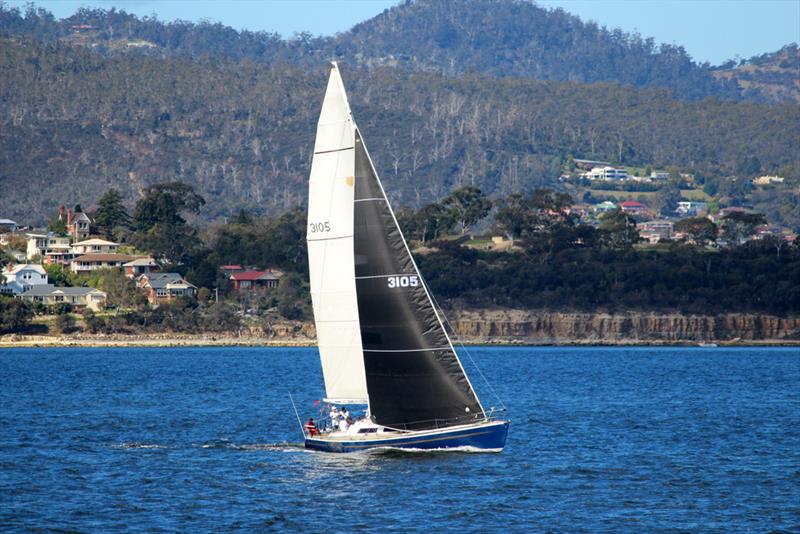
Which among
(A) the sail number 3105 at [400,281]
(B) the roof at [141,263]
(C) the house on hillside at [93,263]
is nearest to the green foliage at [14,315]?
(B) the roof at [141,263]

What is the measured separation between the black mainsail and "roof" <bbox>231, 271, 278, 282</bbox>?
346 feet

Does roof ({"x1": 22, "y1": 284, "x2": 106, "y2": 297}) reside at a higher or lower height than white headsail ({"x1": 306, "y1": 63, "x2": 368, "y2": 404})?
lower

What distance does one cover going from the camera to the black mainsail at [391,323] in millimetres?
A: 34875

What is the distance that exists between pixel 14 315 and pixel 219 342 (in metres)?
20.1

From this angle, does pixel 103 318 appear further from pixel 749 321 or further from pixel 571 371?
pixel 749 321

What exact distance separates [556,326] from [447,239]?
18863 millimetres

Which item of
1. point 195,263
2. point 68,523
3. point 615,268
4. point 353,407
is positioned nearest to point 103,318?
point 195,263

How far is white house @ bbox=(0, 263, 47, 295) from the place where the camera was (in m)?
131

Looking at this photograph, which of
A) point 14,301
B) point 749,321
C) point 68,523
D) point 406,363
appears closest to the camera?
point 68,523

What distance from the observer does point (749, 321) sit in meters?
138

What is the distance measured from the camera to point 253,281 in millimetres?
140500

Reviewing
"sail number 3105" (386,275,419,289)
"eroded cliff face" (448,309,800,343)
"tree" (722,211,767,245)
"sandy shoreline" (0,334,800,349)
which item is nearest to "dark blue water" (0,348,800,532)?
"sail number 3105" (386,275,419,289)

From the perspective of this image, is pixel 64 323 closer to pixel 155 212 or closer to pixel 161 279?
pixel 161 279

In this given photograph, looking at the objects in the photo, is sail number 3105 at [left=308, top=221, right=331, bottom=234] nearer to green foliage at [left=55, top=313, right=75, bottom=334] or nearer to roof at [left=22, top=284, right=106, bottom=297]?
green foliage at [left=55, top=313, right=75, bottom=334]
